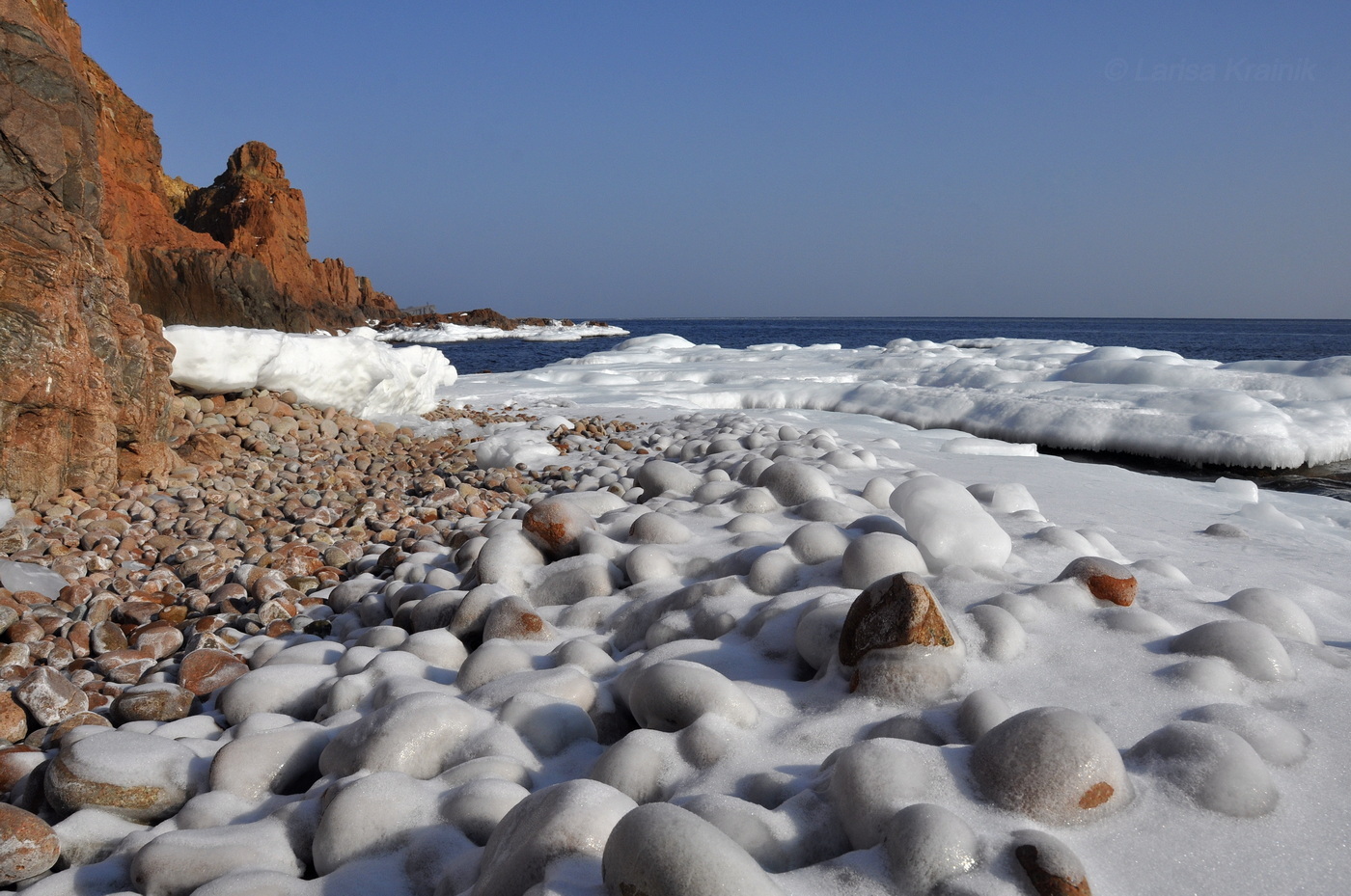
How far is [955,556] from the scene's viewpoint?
2.19m

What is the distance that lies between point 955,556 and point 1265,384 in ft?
27.4

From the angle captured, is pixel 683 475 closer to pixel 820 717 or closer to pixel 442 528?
pixel 442 528

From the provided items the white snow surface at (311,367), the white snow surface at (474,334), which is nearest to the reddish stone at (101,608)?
the white snow surface at (311,367)

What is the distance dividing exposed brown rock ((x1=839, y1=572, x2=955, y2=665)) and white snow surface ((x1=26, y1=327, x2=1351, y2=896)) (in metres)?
0.03

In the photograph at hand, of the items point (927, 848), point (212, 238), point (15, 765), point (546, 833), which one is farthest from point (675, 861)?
point (212, 238)

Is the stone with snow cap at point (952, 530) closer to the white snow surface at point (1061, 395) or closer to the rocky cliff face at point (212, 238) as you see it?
the rocky cliff face at point (212, 238)

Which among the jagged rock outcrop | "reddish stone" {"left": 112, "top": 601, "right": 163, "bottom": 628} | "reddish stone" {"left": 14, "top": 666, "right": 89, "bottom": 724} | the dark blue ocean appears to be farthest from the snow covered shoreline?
the dark blue ocean

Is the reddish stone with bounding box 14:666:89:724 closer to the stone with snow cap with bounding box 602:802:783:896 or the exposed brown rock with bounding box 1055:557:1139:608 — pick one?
the stone with snow cap with bounding box 602:802:783:896

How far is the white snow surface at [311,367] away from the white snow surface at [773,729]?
10.8 feet

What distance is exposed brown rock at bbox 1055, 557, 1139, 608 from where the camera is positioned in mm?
1902

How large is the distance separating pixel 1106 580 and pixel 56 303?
4.49 metres

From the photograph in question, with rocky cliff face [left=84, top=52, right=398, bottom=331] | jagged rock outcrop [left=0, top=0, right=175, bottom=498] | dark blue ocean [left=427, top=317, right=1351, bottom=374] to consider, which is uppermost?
rocky cliff face [left=84, top=52, right=398, bottom=331]

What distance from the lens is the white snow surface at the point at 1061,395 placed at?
6613 millimetres

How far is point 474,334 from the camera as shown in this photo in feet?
159
